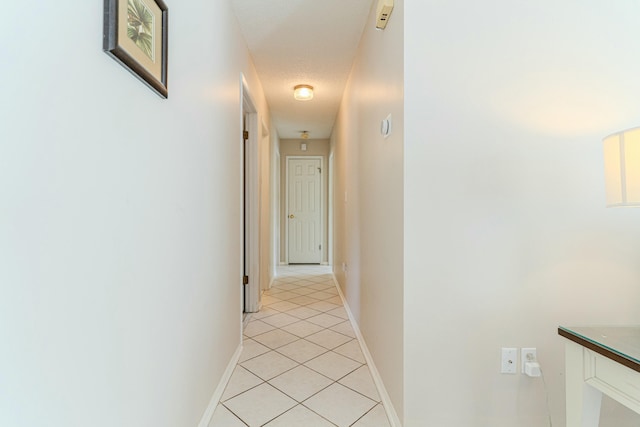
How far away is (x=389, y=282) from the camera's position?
160 centimetres

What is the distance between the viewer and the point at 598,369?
3.09 feet

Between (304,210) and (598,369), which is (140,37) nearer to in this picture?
(598,369)

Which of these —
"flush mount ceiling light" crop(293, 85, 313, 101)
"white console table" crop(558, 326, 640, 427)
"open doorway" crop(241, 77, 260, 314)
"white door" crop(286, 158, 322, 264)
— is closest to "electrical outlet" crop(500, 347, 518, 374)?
"white console table" crop(558, 326, 640, 427)

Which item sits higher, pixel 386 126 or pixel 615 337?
pixel 386 126

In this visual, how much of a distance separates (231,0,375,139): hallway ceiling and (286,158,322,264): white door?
2062 mm

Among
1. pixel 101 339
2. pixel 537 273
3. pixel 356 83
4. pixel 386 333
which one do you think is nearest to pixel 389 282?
pixel 386 333

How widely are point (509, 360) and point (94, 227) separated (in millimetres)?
1618

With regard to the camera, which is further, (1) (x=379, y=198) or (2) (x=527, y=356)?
(1) (x=379, y=198)

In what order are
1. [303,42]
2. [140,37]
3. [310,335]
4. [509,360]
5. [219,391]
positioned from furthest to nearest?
[310,335] < [303,42] < [219,391] < [509,360] < [140,37]

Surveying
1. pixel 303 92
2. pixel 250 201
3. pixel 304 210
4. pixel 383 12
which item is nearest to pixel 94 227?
pixel 383 12

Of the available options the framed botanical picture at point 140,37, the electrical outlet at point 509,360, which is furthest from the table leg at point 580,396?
the framed botanical picture at point 140,37

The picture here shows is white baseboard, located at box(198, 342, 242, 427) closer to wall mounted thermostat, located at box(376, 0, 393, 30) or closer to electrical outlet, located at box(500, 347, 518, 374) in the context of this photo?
electrical outlet, located at box(500, 347, 518, 374)

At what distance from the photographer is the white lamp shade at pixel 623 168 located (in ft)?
3.04

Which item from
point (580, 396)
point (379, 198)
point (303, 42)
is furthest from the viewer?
point (303, 42)
